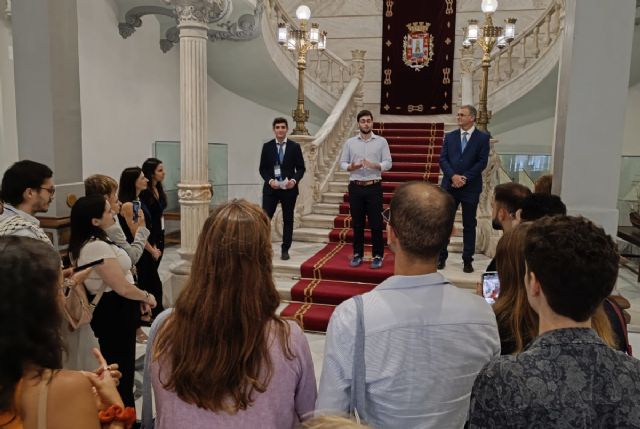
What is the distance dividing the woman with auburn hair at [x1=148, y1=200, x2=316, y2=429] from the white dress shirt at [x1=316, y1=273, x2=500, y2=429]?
12cm

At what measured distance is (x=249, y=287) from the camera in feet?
4.86

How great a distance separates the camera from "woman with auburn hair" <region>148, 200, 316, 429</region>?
4.68ft

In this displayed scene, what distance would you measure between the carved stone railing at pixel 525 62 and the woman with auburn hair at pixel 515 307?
317 inches

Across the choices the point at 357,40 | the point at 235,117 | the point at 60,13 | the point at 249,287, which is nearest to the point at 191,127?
the point at 60,13

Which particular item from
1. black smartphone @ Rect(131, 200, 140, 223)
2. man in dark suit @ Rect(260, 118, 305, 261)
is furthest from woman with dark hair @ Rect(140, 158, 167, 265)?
man in dark suit @ Rect(260, 118, 305, 261)

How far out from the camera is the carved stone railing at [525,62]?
30.6ft

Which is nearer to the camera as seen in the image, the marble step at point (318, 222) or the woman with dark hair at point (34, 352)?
the woman with dark hair at point (34, 352)

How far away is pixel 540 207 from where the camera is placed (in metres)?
2.61

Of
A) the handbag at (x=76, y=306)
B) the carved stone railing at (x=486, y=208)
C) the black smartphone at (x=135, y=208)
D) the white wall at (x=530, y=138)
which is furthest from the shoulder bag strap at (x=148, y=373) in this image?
the white wall at (x=530, y=138)

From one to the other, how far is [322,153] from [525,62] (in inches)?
187

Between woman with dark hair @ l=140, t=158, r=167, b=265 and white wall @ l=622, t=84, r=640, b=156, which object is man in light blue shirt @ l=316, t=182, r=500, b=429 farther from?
white wall @ l=622, t=84, r=640, b=156

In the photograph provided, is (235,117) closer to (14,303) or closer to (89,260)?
(89,260)

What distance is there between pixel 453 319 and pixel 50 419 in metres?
1.04

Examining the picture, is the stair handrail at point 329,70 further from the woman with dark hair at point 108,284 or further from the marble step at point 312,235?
the woman with dark hair at point 108,284
